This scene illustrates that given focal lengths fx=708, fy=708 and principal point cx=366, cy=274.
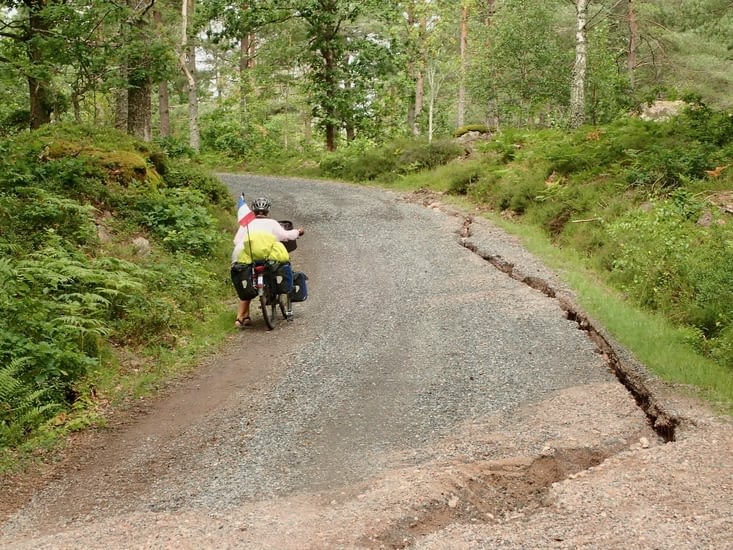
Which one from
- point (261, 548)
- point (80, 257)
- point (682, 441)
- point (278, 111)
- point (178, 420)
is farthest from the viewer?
point (278, 111)

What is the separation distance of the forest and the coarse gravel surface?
0.71 metres

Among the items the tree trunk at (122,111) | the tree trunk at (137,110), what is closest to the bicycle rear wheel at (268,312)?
the tree trunk at (137,110)

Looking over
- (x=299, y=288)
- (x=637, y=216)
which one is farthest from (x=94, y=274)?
(x=637, y=216)

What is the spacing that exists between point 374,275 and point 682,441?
7.49m

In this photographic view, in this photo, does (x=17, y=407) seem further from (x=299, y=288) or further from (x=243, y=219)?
(x=299, y=288)

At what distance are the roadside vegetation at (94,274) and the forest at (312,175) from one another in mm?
35

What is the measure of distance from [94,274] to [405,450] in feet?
17.1

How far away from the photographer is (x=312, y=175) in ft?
90.2

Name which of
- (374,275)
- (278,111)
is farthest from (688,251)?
(278,111)

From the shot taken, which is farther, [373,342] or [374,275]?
[374,275]

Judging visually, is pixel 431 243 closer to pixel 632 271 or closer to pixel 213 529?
pixel 632 271

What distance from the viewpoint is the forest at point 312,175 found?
8.09 m

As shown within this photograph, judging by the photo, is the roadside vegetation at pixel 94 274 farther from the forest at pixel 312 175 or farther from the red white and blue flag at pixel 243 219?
the red white and blue flag at pixel 243 219

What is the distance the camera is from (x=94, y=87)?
1570cm
